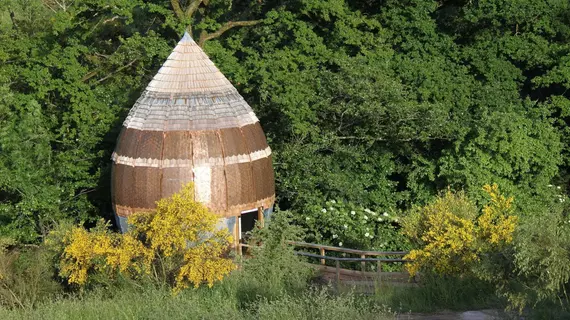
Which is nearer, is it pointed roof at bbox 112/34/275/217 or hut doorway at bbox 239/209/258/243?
pointed roof at bbox 112/34/275/217

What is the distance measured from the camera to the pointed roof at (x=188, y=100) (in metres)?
17.5

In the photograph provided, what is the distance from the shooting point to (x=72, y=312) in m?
13.8

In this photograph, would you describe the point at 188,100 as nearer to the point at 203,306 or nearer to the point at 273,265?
the point at 273,265

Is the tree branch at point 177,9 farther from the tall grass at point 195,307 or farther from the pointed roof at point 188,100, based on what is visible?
the tall grass at point 195,307

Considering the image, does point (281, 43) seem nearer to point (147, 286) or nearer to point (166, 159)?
point (166, 159)

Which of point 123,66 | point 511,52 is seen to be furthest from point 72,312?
point 511,52

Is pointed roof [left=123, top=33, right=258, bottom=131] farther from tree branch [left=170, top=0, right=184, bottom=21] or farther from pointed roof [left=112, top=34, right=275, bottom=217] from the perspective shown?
tree branch [left=170, top=0, right=184, bottom=21]

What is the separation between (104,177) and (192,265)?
6393mm

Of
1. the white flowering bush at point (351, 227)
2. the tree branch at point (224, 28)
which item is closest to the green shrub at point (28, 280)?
the white flowering bush at point (351, 227)

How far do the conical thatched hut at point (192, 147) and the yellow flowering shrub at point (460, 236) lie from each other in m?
Answer: 4.26

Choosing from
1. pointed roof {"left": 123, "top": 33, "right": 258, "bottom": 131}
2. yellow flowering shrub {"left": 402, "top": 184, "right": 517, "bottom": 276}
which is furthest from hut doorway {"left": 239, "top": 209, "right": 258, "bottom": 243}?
yellow flowering shrub {"left": 402, "top": 184, "right": 517, "bottom": 276}

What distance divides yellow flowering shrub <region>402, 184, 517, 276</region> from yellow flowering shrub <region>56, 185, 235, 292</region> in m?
3.37

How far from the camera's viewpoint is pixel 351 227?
19.9 metres

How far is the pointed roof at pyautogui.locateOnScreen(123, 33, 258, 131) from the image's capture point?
→ 17469 millimetres
